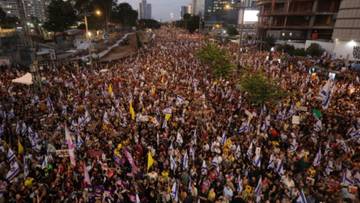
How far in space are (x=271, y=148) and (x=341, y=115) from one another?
6607mm

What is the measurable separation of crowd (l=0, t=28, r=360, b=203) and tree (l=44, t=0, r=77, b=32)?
115 feet

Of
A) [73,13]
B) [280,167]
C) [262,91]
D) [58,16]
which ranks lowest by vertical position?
[280,167]

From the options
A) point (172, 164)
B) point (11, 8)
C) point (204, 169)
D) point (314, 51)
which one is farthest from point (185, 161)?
point (11, 8)

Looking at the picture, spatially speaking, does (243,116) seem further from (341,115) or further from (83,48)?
(83,48)

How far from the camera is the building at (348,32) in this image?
36.6m

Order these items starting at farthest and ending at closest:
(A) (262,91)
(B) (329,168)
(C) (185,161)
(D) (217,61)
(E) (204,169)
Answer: (D) (217,61), (A) (262,91), (C) (185,161), (B) (329,168), (E) (204,169)

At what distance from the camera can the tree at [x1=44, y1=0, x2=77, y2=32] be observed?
49.9m

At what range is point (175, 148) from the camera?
11.3 m

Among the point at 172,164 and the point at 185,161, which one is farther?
the point at 185,161

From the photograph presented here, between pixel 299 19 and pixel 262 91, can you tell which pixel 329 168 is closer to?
pixel 262 91

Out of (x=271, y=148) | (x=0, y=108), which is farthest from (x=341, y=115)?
(x=0, y=108)

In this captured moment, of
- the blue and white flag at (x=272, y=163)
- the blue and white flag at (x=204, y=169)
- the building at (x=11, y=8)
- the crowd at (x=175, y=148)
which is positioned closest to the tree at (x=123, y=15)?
the building at (x=11, y=8)

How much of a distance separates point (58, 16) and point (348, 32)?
162 feet

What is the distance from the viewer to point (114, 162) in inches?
407
